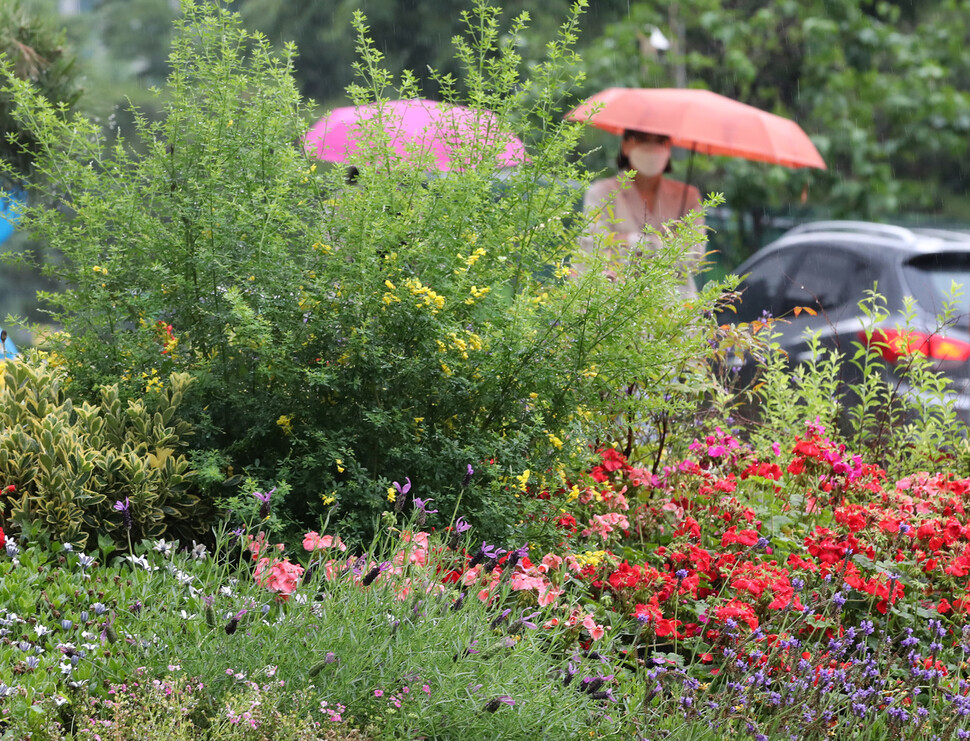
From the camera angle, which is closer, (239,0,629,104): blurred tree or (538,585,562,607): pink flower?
(538,585,562,607): pink flower

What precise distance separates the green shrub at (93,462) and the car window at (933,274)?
5026mm

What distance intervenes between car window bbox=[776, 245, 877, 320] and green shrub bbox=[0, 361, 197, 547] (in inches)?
180

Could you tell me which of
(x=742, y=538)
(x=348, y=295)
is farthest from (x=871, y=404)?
(x=348, y=295)

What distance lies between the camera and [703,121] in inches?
328

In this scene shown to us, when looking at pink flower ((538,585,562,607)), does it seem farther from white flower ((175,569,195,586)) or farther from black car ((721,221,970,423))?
black car ((721,221,970,423))

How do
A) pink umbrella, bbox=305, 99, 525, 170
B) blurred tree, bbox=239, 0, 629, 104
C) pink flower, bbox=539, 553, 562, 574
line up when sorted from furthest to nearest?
blurred tree, bbox=239, 0, 629, 104 → pink umbrella, bbox=305, 99, 525, 170 → pink flower, bbox=539, 553, 562, 574

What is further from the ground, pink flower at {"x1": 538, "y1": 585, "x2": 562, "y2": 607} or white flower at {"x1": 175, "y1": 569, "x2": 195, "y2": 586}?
white flower at {"x1": 175, "y1": 569, "x2": 195, "y2": 586}

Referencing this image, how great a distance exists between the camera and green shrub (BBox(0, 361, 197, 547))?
3240 millimetres

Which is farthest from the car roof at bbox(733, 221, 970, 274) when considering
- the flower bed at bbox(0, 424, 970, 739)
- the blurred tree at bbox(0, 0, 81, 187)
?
the blurred tree at bbox(0, 0, 81, 187)

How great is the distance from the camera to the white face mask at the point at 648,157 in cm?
673

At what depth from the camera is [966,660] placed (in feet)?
11.3

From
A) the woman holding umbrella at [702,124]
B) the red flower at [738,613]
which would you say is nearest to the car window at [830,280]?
the woman holding umbrella at [702,124]

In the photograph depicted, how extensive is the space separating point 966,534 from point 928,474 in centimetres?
85

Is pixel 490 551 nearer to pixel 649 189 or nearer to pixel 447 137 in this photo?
pixel 447 137
